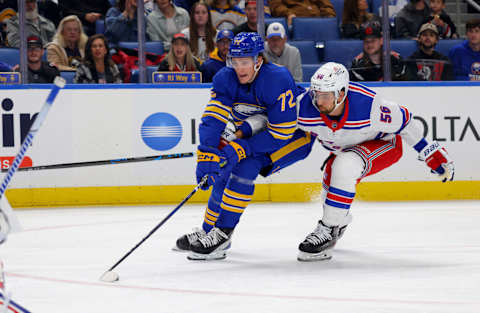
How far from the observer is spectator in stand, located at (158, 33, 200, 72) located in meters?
6.16

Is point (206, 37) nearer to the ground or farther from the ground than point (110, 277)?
farther from the ground

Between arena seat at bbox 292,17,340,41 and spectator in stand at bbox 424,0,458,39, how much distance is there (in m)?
0.79

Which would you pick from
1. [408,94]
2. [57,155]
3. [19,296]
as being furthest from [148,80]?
[19,296]

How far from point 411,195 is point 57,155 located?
2882 millimetres

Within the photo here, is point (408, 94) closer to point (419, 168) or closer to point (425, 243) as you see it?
point (419, 168)

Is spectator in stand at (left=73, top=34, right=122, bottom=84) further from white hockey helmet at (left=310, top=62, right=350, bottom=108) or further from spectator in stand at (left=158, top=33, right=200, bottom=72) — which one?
white hockey helmet at (left=310, top=62, right=350, bottom=108)

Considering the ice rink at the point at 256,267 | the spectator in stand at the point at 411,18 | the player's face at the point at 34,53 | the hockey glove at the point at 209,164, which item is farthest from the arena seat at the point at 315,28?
the hockey glove at the point at 209,164

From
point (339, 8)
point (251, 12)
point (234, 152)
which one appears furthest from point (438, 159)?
point (339, 8)

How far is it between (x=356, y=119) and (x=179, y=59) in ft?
9.13

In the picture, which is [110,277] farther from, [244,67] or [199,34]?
[199,34]

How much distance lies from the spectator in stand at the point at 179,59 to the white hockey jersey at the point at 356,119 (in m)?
2.49

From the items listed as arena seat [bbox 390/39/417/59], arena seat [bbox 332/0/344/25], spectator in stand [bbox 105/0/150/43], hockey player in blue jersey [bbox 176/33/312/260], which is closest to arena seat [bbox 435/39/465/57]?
arena seat [bbox 390/39/417/59]

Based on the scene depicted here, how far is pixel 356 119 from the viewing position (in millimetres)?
3684

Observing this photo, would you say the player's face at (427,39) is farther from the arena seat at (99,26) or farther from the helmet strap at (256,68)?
the helmet strap at (256,68)
